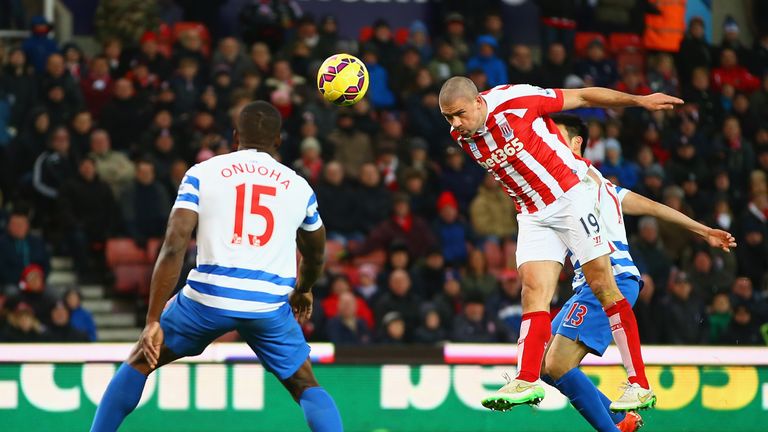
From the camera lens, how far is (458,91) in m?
7.66

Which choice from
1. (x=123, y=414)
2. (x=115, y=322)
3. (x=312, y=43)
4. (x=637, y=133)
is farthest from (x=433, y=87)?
(x=123, y=414)

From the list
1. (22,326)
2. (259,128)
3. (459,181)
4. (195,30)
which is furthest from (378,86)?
(259,128)

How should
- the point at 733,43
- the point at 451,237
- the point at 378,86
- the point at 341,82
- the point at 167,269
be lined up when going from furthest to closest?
the point at 733,43 < the point at 378,86 < the point at 451,237 < the point at 341,82 < the point at 167,269

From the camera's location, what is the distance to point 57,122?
14.5 metres

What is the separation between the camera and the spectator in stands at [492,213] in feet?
48.7

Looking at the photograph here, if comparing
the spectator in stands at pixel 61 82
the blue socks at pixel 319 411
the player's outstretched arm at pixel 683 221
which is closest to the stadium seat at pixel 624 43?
the spectator in stands at pixel 61 82

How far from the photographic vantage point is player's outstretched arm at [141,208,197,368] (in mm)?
6871

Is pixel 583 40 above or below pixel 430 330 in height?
above

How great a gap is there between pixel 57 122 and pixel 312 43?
Answer: 3.33m

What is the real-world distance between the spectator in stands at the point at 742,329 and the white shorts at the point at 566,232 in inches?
265

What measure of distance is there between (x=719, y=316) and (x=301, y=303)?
25.4ft

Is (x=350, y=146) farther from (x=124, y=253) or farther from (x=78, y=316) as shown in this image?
(x=78, y=316)

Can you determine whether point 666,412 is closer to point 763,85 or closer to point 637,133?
point 637,133

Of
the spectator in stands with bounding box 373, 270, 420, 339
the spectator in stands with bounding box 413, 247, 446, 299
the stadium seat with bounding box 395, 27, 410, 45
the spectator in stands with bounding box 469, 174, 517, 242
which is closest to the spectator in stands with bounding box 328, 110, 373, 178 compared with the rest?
the spectator in stands with bounding box 469, 174, 517, 242
